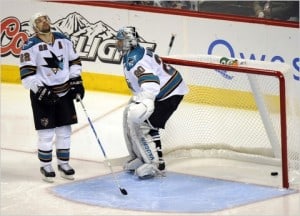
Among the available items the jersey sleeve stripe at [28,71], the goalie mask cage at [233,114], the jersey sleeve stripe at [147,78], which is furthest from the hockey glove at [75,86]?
the goalie mask cage at [233,114]

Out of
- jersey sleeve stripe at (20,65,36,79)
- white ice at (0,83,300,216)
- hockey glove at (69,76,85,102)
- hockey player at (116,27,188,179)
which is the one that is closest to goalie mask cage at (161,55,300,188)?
white ice at (0,83,300,216)

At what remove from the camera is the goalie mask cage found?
598cm

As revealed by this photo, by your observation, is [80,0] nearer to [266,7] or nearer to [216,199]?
[266,7]

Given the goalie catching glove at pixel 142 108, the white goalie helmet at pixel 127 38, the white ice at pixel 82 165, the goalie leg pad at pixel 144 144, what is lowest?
the white ice at pixel 82 165

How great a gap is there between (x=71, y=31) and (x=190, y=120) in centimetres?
241

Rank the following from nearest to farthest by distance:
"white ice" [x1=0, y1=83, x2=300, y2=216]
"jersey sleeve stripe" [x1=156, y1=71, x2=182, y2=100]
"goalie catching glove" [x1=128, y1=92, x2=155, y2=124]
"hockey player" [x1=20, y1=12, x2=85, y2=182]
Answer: "white ice" [x1=0, y1=83, x2=300, y2=216]
"goalie catching glove" [x1=128, y1=92, x2=155, y2=124]
"hockey player" [x1=20, y1=12, x2=85, y2=182]
"jersey sleeve stripe" [x1=156, y1=71, x2=182, y2=100]

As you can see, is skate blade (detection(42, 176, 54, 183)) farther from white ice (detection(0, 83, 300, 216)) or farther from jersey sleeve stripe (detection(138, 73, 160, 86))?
jersey sleeve stripe (detection(138, 73, 160, 86))

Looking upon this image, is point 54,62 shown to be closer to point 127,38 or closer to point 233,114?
point 127,38

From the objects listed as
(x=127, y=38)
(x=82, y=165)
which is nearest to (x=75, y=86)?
(x=127, y=38)

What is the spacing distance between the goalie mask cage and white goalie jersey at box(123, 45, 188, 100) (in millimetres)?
144

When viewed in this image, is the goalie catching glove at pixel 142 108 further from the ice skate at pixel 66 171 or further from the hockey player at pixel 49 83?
the ice skate at pixel 66 171

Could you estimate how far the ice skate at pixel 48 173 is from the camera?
6026mm

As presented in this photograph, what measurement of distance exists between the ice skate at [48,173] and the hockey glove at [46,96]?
1.35 feet

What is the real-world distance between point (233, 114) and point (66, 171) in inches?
45.1
